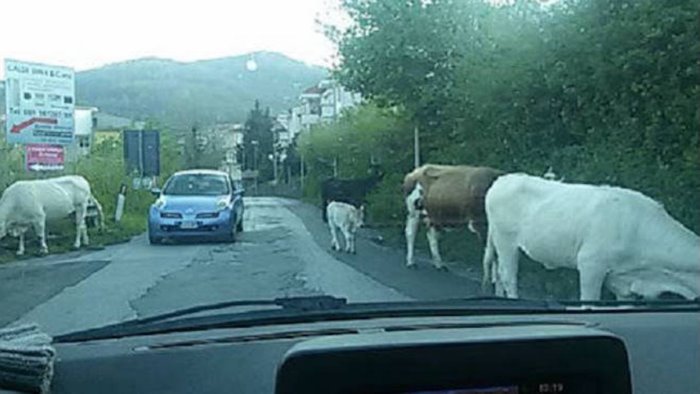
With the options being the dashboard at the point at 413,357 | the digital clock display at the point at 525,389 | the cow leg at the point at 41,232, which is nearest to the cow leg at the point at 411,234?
the cow leg at the point at 41,232

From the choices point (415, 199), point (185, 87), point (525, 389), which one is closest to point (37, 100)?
point (185, 87)

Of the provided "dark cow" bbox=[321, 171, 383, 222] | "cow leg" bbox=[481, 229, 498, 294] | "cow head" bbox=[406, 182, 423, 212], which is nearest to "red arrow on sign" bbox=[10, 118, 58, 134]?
"cow leg" bbox=[481, 229, 498, 294]

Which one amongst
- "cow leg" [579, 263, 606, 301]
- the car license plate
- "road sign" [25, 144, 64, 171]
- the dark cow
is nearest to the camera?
"road sign" [25, 144, 64, 171]

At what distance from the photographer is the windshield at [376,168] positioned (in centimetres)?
418

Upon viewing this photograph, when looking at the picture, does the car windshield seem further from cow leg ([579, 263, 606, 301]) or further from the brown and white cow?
the brown and white cow

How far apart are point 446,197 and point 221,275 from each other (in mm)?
3355

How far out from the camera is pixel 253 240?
5.95m

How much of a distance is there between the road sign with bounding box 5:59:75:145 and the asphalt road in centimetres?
67

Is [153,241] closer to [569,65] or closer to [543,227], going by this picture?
[543,227]

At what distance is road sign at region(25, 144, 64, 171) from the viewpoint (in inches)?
173

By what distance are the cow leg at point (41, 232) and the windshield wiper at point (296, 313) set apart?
263 centimetres

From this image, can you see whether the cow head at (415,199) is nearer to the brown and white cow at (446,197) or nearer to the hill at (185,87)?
the brown and white cow at (446,197)

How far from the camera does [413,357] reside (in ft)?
5.46

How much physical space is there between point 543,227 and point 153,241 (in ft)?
7.80
